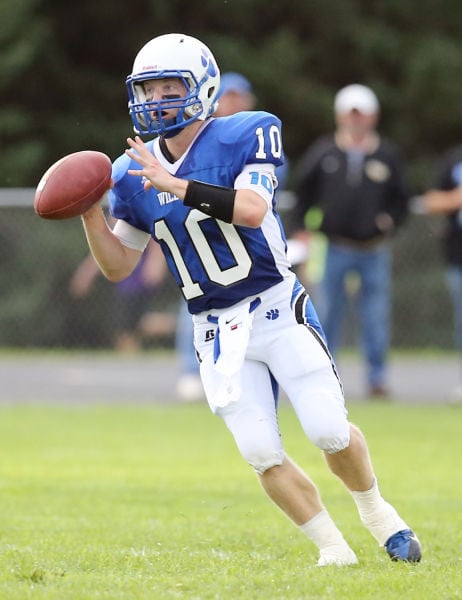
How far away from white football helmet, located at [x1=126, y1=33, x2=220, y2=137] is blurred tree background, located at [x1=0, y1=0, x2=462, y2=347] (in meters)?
14.5

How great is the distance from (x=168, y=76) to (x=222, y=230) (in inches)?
22.6

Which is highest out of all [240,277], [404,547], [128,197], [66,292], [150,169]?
[150,169]

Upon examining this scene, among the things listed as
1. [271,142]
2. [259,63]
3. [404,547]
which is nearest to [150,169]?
[271,142]

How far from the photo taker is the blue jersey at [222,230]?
4891 millimetres

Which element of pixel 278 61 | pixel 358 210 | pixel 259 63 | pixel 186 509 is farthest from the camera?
pixel 278 61

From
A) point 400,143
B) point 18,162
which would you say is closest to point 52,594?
point 18,162

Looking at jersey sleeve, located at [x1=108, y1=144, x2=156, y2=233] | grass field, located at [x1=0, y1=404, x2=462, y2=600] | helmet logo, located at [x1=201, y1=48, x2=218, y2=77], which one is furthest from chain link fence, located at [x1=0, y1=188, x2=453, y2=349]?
helmet logo, located at [x1=201, y1=48, x2=218, y2=77]

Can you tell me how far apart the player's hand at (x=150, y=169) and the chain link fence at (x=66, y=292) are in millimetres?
9220

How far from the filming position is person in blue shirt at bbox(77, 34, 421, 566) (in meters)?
4.72

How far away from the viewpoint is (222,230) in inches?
193

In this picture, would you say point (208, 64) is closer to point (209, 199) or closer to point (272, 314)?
point (209, 199)

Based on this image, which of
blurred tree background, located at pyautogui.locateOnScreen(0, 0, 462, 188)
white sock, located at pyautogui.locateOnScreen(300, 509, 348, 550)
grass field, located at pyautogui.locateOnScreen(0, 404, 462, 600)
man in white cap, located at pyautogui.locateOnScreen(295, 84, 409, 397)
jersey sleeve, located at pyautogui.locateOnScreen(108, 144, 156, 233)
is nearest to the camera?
grass field, located at pyautogui.locateOnScreen(0, 404, 462, 600)

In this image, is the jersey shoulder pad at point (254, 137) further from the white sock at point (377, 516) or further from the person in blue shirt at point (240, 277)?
the white sock at point (377, 516)

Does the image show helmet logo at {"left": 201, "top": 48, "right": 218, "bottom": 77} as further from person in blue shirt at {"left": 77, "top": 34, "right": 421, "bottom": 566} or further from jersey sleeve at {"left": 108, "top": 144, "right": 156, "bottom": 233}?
jersey sleeve at {"left": 108, "top": 144, "right": 156, "bottom": 233}
